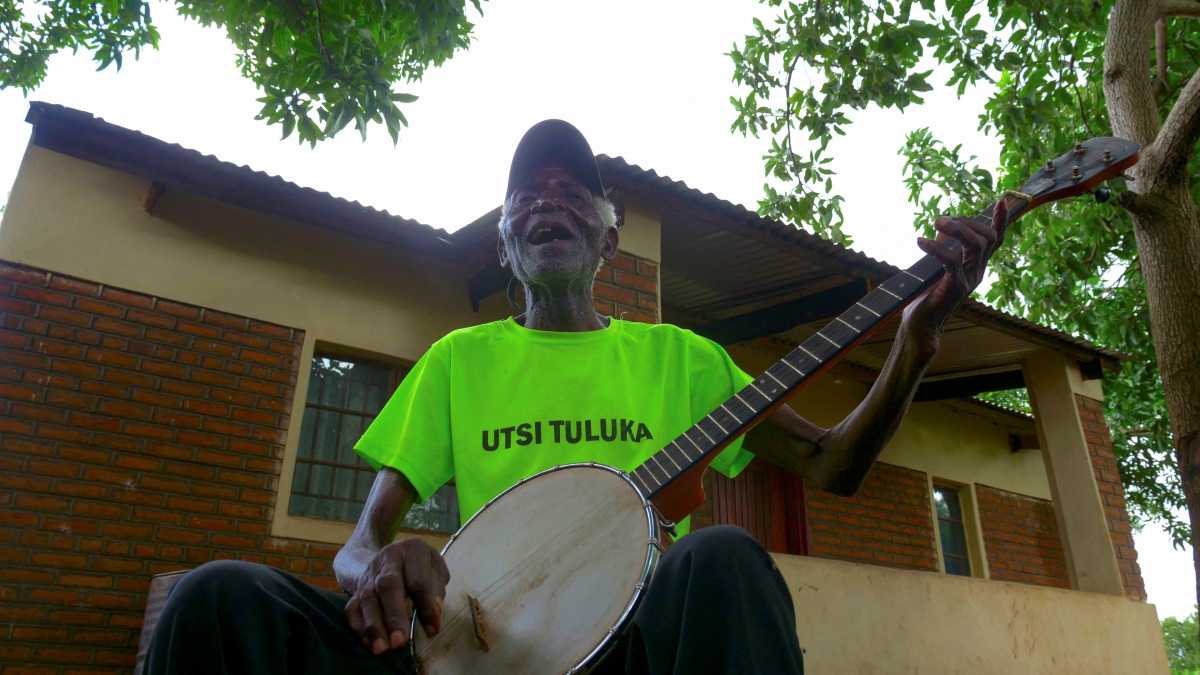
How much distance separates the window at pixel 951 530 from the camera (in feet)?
30.5

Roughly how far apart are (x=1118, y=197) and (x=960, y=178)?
3.49 meters

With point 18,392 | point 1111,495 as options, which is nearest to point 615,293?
point 18,392

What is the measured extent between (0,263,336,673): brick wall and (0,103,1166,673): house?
1cm

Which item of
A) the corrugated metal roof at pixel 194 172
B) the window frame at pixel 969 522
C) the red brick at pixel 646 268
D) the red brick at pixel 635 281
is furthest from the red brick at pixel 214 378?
the window frame at pixel 969 522

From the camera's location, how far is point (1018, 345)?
7387mm

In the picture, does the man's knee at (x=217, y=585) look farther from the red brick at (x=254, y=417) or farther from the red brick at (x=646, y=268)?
the red brick at (x=254, y=417)

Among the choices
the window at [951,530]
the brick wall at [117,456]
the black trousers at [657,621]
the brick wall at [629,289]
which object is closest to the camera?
the black trousers at [657,621]

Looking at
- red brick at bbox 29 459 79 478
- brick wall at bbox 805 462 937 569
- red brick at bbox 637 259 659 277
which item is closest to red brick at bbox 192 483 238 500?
red brick at bbox 29 459 79 478

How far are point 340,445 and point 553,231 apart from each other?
13.5 ft

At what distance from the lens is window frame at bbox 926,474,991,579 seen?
9.07 m

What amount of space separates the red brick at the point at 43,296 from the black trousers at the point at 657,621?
4.53 m

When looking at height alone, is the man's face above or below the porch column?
below

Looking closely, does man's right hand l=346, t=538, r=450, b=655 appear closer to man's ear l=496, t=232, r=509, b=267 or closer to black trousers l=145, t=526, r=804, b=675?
black trousers l=145, t=526, r=804, b=675

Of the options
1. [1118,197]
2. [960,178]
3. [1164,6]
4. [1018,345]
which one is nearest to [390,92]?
[1118,197]
